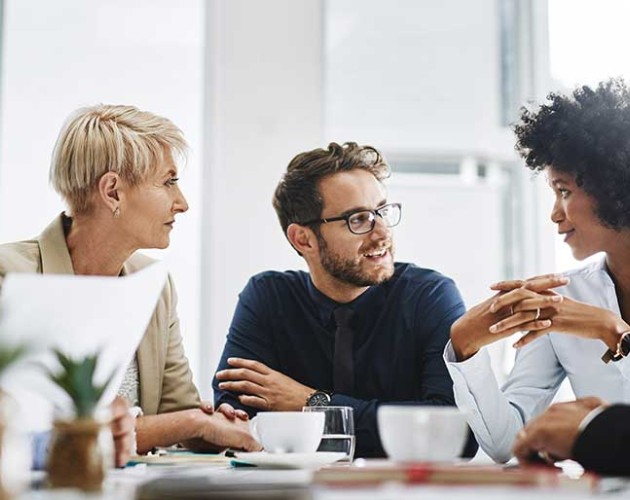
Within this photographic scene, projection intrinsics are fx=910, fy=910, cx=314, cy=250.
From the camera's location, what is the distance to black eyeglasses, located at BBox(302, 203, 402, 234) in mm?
2564

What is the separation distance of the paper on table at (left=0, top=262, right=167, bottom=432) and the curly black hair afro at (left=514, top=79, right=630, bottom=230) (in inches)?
50.6

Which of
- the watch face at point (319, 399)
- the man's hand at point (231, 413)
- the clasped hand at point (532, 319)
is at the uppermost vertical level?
the clasped hand at point (532, 319)

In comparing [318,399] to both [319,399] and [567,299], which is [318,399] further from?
[567,299]

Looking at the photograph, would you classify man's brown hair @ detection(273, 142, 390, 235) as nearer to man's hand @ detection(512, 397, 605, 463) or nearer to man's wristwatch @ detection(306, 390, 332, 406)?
man's wristwatch @ detection(306, 390, 332, 406)

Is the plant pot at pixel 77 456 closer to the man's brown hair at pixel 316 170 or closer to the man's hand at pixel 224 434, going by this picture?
the man's hand at pixel 224 434

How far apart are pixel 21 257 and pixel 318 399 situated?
2.54ft

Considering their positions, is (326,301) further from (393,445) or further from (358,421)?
(393,445)

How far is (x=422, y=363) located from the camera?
241cm

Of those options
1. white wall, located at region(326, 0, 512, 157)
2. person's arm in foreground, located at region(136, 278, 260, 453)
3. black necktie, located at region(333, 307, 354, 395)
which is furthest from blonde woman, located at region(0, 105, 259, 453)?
white wall, located at region(326, 0, 512, 157)

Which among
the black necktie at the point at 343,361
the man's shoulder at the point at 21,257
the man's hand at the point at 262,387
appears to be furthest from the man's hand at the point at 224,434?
the man's shoulder at the point at 21,257

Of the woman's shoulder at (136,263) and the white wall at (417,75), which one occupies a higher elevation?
the white wall at (417,75)

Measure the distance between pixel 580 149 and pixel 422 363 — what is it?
684mm

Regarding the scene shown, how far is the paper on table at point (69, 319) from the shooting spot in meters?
1.16

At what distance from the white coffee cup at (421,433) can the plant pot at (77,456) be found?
34 cm
